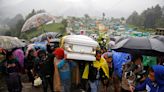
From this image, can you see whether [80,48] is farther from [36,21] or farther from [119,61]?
[36,21]

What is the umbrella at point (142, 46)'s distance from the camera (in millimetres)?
5723

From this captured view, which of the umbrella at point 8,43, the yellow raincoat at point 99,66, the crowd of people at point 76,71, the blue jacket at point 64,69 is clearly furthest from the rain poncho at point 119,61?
the umbrella at point 8,43

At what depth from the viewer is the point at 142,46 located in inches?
228

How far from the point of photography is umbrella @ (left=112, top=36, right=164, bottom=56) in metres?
5.72

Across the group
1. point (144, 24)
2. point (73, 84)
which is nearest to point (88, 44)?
point (73, 84)

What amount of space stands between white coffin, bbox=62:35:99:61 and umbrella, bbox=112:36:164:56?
0.59 metres

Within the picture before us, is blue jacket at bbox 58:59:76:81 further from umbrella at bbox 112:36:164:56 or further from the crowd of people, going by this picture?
umbrella at bbox 112:36:164:56

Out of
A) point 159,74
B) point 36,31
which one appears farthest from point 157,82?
point 36,31

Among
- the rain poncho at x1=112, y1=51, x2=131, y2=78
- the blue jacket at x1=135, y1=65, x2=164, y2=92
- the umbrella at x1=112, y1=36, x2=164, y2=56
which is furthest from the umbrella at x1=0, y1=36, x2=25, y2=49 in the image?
the blue jacket at x1=135, y1=65, x2=164, y2=92

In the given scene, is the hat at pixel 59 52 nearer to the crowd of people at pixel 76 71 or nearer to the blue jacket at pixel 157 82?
the crowd of people at pixel 76 71

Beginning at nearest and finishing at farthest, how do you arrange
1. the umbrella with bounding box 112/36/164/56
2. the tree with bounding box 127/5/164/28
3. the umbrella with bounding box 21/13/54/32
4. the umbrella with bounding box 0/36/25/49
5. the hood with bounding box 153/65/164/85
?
the hood with bounding box 153/65/164/85 → the umbrella with bounding box 112/36/164/56 → the umbrella with bounding box 0/36/25/49 → the umbrella with bounding box 21/13/54/32 → the tree with bounding box 127/5/164/28

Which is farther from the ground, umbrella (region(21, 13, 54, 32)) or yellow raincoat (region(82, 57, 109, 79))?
umbrella (region(21, 13, 54, 32))

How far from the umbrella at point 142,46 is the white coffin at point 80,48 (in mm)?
586

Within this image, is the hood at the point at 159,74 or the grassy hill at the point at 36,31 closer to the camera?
the hood at the point at 159,74
